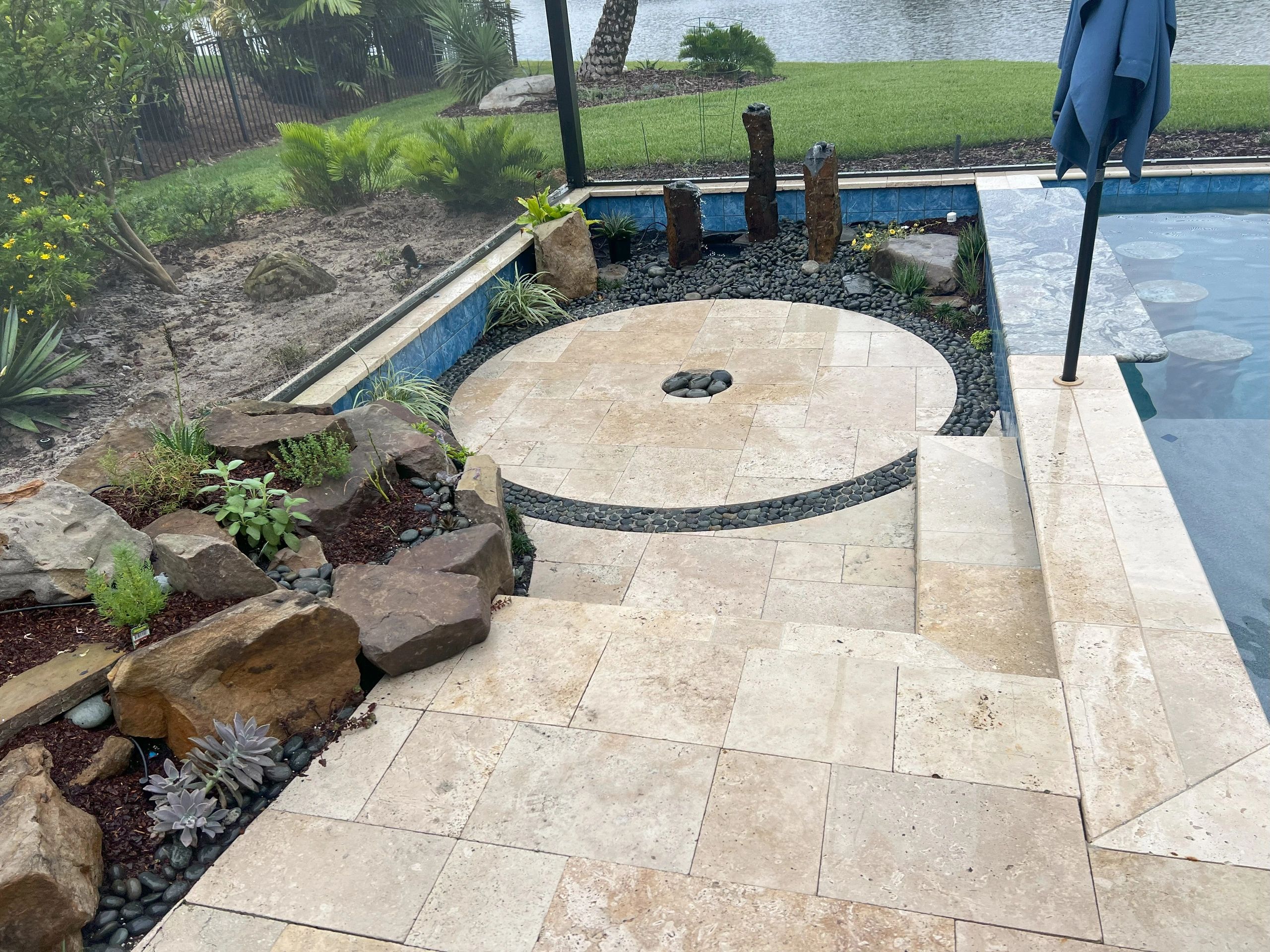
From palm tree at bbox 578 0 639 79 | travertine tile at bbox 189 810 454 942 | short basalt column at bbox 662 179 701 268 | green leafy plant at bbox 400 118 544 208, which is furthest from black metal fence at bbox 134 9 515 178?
palm tree at bbox 578 0 639 79

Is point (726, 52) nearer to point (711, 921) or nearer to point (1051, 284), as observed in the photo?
point (1051, 284)

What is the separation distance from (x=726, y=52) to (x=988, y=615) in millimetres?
9004

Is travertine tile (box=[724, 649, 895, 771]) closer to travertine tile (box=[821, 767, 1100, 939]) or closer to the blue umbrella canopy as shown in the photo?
travertine tile (box=[821, 767, 1100, 939])

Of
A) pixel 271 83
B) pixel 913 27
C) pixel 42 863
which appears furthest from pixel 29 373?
pixel 913 27

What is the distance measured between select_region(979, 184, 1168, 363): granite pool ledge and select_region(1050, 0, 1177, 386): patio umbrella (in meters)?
0.98

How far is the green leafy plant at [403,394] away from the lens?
5.91 meters

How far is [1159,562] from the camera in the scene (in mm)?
3355

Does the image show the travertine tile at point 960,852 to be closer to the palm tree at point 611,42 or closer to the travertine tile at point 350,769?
the travertine tile at point 350,769

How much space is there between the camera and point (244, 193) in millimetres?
5195

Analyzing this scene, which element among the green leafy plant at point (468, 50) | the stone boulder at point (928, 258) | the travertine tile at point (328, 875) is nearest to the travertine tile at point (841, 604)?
the travertine tile at point (328, 875)

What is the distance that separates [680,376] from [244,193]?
9.80 ft

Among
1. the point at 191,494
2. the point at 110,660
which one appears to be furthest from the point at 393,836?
the point at 191,494

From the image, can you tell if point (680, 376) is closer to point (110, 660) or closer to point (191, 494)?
point (191, 494)

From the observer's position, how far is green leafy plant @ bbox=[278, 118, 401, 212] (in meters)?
5.55
